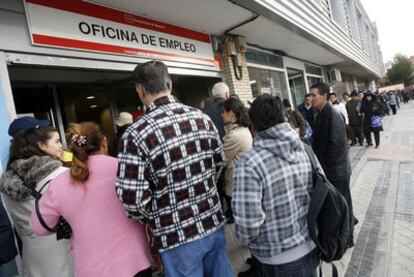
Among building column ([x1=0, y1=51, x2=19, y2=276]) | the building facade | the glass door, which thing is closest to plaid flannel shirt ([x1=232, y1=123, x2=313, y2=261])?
building column ([x1=0, y1=51, x2=19, y2=276])

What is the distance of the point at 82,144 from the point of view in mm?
1551

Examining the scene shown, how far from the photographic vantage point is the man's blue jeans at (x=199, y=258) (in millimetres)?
1614

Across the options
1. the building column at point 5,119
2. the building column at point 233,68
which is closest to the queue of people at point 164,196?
the building column at point 5,119

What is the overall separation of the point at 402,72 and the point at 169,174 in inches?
2863

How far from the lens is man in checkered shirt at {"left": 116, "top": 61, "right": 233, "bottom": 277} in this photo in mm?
1503

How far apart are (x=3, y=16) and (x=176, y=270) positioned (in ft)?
9.08

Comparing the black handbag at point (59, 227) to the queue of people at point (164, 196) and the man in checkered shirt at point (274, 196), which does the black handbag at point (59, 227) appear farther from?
the man in checkered shirt at point (274, 196)

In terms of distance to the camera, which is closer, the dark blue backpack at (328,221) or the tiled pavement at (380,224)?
the dark blue backpack at (328,221)

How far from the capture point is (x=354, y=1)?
1720cm

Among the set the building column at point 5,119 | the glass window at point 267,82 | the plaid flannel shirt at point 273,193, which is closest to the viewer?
the plaid flannel shirt at point 273,193

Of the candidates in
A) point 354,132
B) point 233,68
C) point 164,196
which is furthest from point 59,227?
point 354,132

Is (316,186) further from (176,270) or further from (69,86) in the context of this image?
(69,86)

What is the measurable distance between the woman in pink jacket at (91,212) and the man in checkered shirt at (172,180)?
119mm

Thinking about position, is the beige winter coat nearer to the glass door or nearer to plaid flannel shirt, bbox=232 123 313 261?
plaid flannel shirt, bbox=232 123 313 261
